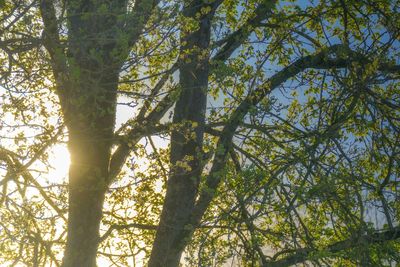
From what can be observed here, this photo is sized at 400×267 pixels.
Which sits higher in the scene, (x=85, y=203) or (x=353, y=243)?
(x=85, y=203)

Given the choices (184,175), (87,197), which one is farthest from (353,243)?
(87,197)

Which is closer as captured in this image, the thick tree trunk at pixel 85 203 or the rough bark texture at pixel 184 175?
the rough bark texture at pixel 184 175

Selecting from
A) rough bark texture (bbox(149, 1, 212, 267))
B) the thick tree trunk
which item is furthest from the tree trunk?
rough bark texture (bbox(149, 1, 212, 267))

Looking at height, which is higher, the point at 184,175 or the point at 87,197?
the point at 184,175

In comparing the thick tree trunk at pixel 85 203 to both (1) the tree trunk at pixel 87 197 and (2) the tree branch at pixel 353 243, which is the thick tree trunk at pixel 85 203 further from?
(2) the tree branch at pixel 353 243

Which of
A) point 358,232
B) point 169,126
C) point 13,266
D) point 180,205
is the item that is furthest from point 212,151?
point 13,266

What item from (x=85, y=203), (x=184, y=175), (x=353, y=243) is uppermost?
(x=184, y=175)

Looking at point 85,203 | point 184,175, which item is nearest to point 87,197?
point 85,203

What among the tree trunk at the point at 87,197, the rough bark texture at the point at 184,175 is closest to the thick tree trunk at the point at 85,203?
the tree trunk at the point at 87,197

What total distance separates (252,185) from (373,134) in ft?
9.79

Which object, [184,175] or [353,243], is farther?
[184,175]

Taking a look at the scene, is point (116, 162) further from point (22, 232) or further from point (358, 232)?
point (358, 232)

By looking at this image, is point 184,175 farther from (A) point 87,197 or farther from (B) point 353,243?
(B) point 353,243

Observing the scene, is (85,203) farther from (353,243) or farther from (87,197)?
(353,243)
